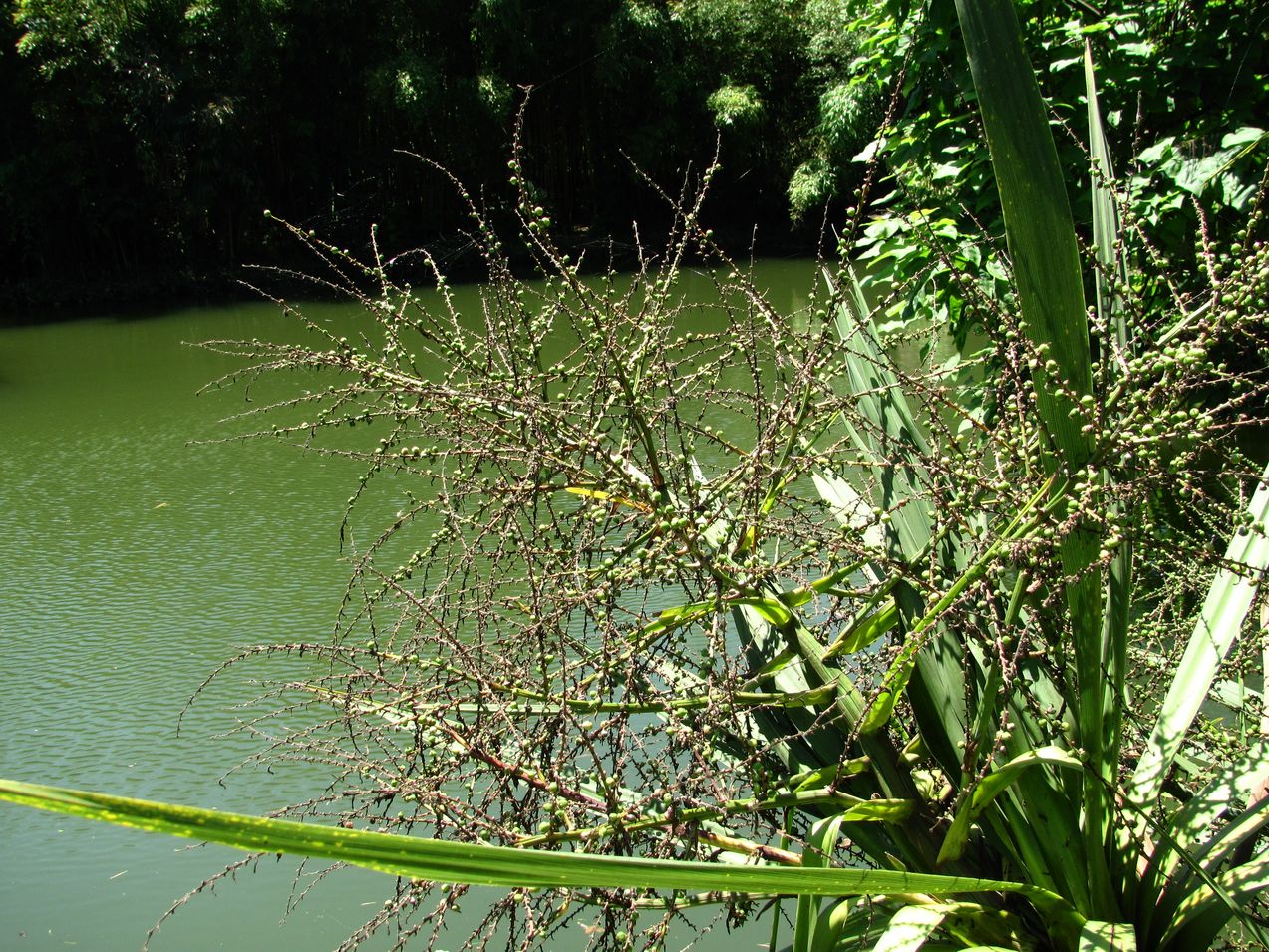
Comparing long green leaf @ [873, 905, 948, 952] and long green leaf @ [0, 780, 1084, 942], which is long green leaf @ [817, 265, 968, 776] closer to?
long green leaf @ [873, 905, 948, 952]

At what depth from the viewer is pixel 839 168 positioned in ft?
44.8

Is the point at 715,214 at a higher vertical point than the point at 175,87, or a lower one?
lower

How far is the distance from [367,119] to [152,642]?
Result: 518 inches

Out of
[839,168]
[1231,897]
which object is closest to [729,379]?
[1231,897]

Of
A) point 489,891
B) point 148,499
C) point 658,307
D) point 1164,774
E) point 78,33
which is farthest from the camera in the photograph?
point 78,33

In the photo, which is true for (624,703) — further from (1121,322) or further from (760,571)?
(1121,322)

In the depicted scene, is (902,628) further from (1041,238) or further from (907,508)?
(1041,238)

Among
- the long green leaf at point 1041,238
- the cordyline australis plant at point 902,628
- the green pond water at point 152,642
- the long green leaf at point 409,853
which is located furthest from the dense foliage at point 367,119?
the long green leaf at point 409,853

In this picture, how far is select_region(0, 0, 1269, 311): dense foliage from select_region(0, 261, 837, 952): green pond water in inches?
250

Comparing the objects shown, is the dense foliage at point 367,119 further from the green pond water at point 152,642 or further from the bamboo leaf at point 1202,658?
the bamboo leaf at point 1202,658

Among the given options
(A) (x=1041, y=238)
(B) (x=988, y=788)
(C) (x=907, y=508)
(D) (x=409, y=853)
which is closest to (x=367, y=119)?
(C) (x=907, y=508)

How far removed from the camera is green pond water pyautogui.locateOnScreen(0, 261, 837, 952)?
234 centimetres

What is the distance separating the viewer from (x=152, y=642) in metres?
3.68

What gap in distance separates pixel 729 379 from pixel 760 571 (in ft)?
15.7
